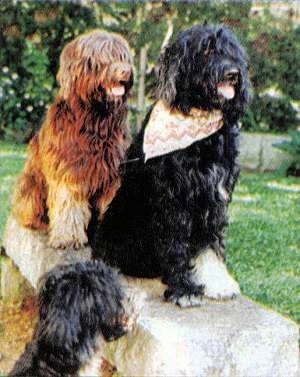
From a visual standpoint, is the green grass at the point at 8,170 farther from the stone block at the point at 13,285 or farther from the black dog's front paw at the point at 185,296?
the black dog's front paw at the point at 185,296

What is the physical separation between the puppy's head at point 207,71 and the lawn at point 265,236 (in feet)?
6.14

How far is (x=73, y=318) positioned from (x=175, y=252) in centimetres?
91

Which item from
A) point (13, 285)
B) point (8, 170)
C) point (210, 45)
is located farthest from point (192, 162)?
A: point (8, 170)

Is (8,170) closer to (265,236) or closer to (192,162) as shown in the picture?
(265,236)

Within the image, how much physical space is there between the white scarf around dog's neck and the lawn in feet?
5.78

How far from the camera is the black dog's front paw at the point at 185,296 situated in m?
3.91

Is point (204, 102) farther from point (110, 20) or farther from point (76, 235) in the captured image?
point (110, 20)

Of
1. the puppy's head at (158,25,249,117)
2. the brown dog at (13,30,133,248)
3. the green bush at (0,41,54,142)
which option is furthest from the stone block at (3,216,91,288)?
the green bush at (0,41,54,142)

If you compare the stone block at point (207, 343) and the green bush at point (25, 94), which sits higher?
the stone block at point (207, 343)

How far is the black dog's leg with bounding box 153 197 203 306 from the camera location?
3.82 metres

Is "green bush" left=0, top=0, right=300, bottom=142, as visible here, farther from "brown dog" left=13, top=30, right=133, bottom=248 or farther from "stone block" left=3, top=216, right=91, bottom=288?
"brown dog" left=13, top=30, right=133, bottom=248

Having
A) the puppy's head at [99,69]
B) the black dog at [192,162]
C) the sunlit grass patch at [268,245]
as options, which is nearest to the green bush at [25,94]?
the sunlit grass patch at [268,245]

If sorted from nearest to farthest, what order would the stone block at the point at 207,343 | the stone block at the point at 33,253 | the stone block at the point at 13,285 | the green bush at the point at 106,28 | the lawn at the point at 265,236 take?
the stone block at the point at 207,343 < the stone block at the point at 33,253 < the stone block at the point at 13,285 < the lawn at the point at 265,236 < the green bush at the point at 106,28

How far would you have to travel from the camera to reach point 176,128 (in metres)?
3.80
